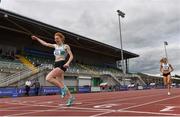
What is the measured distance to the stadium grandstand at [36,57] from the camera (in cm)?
3929

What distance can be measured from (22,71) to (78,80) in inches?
510

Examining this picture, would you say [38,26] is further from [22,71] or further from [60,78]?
[60,78]

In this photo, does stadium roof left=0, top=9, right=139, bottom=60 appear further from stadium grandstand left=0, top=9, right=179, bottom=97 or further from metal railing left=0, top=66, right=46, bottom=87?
metal railing left=0, top=66, right=46, bottom=87

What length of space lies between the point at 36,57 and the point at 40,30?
4413mm

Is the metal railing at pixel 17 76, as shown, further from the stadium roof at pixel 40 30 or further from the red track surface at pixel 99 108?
the red track surface at pixel 99 108

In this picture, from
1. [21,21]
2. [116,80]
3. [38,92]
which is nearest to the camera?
[38,92]

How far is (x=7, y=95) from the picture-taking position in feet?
95.2

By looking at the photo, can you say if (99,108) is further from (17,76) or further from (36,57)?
(36,57)

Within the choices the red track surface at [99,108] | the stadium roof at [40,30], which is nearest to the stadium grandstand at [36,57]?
the stadium roof at [40,30]

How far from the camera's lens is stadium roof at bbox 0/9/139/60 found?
43625 millimetres

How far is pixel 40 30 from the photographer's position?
5047 centimetres

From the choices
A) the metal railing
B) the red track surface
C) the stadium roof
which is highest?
the stadium roof

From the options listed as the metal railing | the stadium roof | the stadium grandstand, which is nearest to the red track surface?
the stadium grandstand

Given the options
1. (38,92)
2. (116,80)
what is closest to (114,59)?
(116,80)
